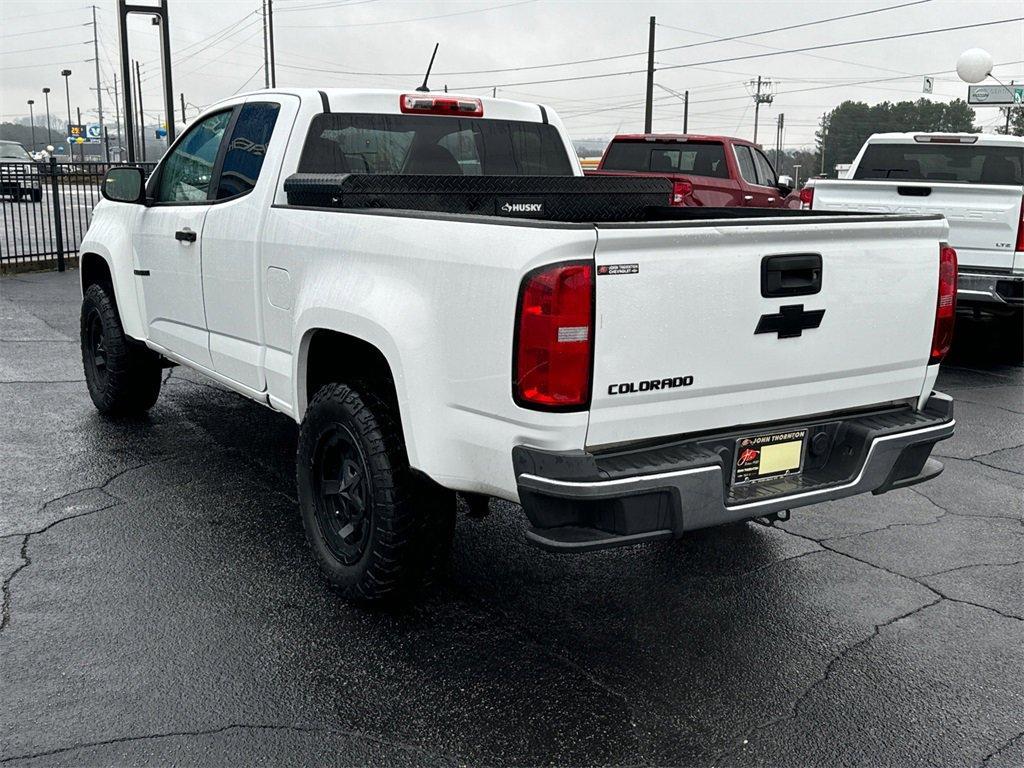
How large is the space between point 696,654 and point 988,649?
3.52 feet

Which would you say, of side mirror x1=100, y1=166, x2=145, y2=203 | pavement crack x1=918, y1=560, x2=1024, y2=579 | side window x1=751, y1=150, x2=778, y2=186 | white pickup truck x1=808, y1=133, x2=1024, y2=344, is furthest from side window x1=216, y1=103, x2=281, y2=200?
side window x1=751, y1=150, x2=778, y2=186

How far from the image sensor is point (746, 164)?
15.3 metres

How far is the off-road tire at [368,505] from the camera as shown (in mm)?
3551

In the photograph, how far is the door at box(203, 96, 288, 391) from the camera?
449 centimetres

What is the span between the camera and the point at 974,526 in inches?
196

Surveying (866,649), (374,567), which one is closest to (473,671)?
(374,567)

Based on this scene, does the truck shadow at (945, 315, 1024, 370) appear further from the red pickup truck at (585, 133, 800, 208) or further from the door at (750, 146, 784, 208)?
the door at (750, 146, 784, 208)

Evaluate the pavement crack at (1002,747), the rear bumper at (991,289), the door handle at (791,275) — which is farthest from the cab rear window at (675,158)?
the pavement crack at (1002,747)

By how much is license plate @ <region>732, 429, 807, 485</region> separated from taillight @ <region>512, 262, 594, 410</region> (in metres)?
0.67

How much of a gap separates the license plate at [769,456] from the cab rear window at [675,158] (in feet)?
38.5

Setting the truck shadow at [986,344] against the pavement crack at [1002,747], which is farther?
the truck shadow at [986,344]

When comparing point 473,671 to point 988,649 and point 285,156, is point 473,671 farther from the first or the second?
point 285,156

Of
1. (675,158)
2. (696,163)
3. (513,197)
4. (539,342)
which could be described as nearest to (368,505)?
(539,342)

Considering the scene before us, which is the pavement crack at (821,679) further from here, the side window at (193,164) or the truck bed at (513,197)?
the side window at (193,164)
